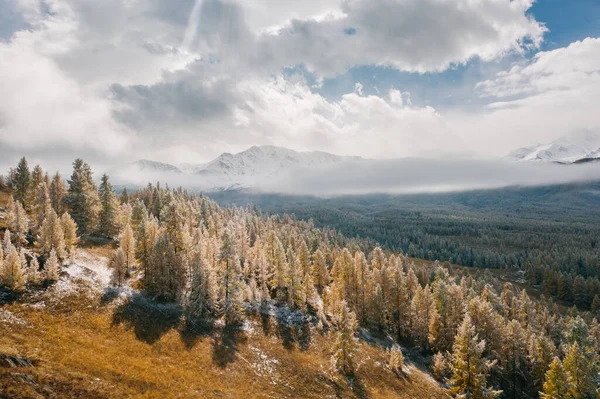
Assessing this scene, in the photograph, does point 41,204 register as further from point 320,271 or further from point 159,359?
point 320,271

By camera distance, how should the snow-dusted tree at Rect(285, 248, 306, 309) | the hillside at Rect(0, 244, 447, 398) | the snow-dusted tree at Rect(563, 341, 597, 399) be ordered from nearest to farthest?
the hillside at Rect(0, 244, 447, 398), the snow-dusted tree at Rect(563, 341, 597, 399), the snow-dusted tree at Rect(285, 248, 306, 309)

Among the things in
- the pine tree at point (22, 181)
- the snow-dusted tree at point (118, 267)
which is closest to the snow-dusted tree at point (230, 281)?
the snow-dusted tree at point (118, 267)

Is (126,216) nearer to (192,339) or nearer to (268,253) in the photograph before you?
(268,253)

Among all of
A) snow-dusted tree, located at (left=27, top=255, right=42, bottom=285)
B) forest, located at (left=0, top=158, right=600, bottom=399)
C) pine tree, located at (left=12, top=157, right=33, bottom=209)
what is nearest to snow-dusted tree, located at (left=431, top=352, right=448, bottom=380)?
forest, located at (left=0, top=158, right=600, bottom=399)

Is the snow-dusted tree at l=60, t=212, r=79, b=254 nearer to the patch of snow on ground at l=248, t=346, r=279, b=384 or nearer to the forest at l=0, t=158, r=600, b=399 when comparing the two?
the forest at l=0, t=158, r=600, b=399

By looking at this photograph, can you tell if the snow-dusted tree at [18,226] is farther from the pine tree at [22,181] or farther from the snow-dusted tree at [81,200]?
the pine tree at [22,181]

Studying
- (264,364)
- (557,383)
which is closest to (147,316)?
(264,364)

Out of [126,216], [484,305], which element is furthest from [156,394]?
[126,216]
